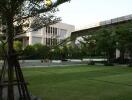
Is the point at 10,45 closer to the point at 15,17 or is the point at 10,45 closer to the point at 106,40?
the point at 15,17

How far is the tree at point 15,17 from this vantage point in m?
5.11

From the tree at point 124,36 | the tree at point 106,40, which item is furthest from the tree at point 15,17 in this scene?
the tree at point 106,40

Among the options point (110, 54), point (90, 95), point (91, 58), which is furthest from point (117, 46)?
point (90, 95)

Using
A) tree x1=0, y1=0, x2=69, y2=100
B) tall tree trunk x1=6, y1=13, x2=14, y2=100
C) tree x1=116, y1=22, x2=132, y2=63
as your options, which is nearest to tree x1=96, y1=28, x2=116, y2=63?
tree x1=116, y1=22, x2=132, y2=63

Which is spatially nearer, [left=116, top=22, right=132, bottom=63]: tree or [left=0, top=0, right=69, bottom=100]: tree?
[left=0, top=0, right=69, bottom=100]: tree

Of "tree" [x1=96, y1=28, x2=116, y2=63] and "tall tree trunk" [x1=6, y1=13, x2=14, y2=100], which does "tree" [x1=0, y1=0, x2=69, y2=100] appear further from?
"tree" [x1=96, y1=28, x2=116, y2=63]

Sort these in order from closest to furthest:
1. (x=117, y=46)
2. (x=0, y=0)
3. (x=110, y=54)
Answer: (x=0, y=0) < (x=117, y=46) < (x=110, y=54)

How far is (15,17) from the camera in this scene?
18.1ft

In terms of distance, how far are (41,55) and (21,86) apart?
84 centimetres

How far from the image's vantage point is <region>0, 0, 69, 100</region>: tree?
5109 millimetres

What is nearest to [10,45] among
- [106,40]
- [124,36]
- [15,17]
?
[15,17]

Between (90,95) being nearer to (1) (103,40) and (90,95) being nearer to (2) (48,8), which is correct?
(2) (48,8)

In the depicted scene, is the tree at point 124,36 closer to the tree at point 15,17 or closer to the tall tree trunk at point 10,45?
the tree at point 15,17

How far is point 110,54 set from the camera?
34.0 m
